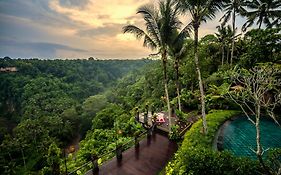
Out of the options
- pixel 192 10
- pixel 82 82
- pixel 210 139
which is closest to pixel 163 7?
pixel 192 10

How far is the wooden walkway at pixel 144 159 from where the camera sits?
9663 mm

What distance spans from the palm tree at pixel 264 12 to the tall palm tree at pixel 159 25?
724 inches

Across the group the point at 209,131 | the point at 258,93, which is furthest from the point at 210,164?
the point at 209,131

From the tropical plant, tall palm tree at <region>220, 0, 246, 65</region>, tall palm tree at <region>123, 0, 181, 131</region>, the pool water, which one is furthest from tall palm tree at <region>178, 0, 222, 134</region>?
tall palm tree at <region>220, 0, 246, 65</region>

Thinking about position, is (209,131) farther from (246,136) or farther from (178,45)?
(178,45)

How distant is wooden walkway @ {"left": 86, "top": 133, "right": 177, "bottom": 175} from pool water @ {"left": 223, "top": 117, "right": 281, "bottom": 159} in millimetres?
3179

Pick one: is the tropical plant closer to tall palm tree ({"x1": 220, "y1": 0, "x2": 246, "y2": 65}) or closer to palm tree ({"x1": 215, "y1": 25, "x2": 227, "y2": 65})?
tall palm tree ({"x1": 220, "y1": 0, "x2": 246, "y2": 65})

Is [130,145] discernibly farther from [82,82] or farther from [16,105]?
[82,82]

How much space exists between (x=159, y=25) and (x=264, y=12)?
19.8 metres

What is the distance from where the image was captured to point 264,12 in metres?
25.2

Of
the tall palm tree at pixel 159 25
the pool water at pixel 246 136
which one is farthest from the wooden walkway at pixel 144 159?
the tall palm tree at pixel 159 25

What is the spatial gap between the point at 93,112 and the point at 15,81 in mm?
28897

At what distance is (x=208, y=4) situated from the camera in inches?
423

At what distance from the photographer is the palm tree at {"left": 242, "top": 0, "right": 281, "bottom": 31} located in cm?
2450
